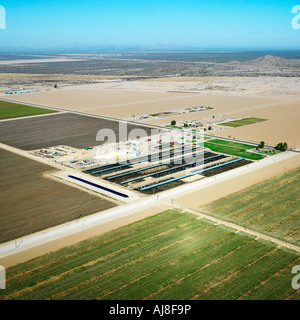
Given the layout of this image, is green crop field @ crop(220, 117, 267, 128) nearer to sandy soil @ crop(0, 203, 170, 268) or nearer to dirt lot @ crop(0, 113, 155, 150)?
dirt lot @ crop(0, 113, 155, 150)

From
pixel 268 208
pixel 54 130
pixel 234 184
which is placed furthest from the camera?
pixel 54 130

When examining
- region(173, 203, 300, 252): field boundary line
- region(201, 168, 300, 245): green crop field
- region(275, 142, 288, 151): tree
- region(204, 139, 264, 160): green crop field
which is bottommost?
region(173, 203, 300, 252): field boundary line

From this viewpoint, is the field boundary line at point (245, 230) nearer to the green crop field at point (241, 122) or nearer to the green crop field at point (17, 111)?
the green crop field at point (241, 122)

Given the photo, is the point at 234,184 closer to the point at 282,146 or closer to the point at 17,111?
the point at 282,146

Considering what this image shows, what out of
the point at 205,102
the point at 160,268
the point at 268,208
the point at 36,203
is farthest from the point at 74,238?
the point at 205,102

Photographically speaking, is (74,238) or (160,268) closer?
(160,268)

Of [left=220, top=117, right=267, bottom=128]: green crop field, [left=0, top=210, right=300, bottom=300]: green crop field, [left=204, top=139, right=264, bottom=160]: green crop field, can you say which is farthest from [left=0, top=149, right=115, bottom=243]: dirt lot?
[left=220, top=117, right=267, bottom=128]: green crop field
